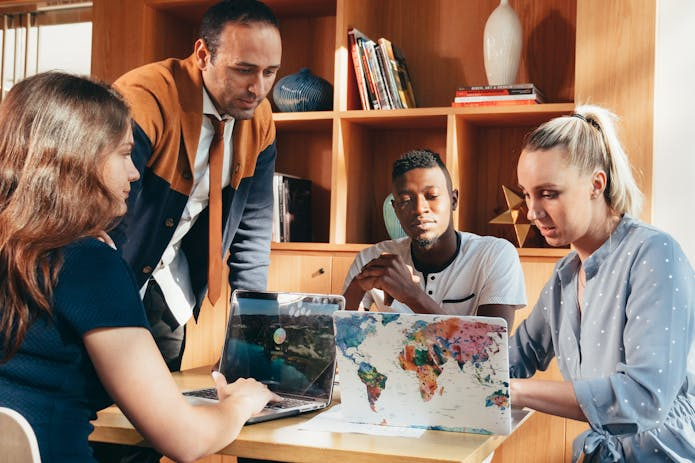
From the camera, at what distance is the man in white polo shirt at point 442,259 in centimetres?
234

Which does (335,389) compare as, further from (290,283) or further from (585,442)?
(290,283)

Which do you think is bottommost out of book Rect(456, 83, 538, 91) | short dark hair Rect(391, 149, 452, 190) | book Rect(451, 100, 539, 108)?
short dark hair Rect(391, 149, 452, 190)

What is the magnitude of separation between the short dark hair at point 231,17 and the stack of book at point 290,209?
3.45 feet

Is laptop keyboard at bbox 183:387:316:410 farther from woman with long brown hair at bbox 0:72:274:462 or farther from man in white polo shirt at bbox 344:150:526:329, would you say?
man in white polo shirt at bbox 344:150:526:329

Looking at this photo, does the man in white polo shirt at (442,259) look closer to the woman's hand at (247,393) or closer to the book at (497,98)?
the book at (497,98)

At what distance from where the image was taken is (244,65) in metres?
2.12

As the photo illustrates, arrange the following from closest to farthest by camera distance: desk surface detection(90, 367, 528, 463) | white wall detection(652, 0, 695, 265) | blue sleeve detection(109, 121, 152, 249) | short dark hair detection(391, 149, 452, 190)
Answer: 1. desk surface detection(90, 367, 528, 463)
2. blue sleeve detection(109, 121, 152, 249)
3. short dark hair detection(391, 149, 452, 190)
4. white wall detection(652, 0, 695, 265)

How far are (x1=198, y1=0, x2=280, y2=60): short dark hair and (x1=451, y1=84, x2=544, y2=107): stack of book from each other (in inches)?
38.6

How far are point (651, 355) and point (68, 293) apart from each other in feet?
3.06

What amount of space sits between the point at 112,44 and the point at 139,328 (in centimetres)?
255

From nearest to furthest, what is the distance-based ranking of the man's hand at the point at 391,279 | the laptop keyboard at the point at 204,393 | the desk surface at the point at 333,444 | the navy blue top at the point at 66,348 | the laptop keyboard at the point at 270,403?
the navy blue top at the point at 66,348 < the desk surface at the point at 333,444 < the laptop keyboard at the point at 270,403 < the laptop keyboard at the point at 204,393 < the man's hand at the point at 391,279

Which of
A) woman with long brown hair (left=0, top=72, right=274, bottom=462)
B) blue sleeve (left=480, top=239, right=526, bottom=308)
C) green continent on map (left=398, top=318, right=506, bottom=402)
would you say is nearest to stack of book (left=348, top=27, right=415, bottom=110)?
blue sleeve (left=480, top=239, right=526, bottom=308)

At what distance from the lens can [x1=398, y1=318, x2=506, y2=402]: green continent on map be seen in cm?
130

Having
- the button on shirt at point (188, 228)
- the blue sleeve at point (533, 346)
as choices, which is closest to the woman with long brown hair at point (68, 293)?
the blue sleeve at point (533, 346)
